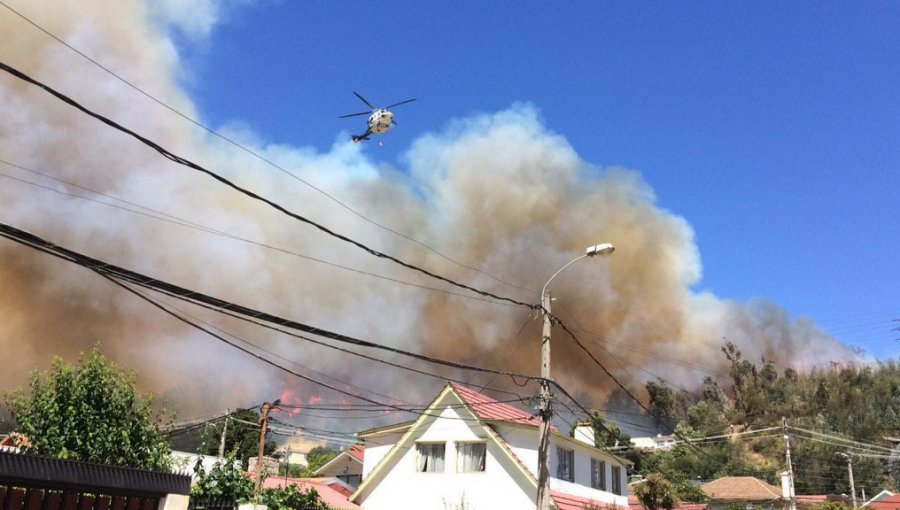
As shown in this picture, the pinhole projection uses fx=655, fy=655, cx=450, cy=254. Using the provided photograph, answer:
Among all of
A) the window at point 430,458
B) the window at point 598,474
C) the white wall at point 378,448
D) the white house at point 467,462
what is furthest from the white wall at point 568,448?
the white wall at point 378,448

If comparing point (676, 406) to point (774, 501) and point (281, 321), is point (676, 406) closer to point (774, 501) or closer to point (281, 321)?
point (774, 501)

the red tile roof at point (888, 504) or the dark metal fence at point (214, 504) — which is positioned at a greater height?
the red tile roof at point (888, 504)

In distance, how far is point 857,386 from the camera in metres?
87.7

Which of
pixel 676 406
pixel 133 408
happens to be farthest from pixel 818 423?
pixel 133 408

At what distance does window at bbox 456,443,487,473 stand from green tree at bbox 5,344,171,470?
10922 millimetres

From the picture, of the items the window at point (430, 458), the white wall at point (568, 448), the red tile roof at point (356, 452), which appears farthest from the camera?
the red tile roof at point (356, 452)

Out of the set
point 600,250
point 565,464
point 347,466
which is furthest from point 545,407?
point 347,466

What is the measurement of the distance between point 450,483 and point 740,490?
35.5 meters

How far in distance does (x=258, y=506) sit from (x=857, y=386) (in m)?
96.0

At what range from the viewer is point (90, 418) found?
71.9 ft

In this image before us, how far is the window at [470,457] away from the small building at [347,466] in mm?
17101

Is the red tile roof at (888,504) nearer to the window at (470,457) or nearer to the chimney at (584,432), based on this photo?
the chimney at (584,432)

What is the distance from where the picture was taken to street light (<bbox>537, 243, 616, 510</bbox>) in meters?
15.7

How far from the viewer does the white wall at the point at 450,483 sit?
24719 millimetres
